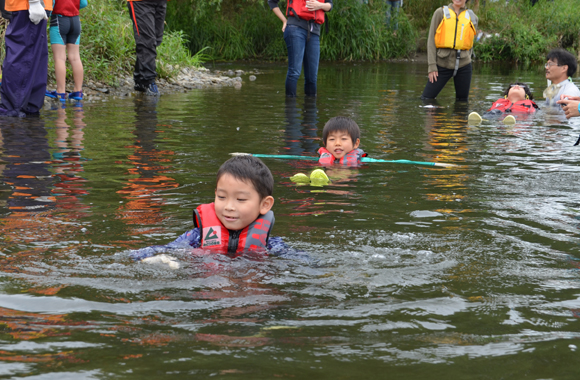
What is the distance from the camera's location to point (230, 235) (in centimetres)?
436

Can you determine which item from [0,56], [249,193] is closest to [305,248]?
[249,193]

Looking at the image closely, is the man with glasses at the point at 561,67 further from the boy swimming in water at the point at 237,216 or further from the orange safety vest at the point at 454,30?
the boy swimming in water at the point at 237,216

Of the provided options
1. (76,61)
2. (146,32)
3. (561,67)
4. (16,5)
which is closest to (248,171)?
(16,5)

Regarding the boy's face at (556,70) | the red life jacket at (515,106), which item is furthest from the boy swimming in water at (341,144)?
A: the red life jacket at (515,106)

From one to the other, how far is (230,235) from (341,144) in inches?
127

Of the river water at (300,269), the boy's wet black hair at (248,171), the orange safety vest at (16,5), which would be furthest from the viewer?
the orange safety vest at (16,5)

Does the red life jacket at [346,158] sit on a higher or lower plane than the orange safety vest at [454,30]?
lower

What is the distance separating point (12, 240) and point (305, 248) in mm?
1826

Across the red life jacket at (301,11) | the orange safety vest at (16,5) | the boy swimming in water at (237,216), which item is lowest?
the boy swimming in water at (237,216)

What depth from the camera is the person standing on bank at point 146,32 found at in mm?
12086

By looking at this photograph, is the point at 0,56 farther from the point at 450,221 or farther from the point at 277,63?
the point at 277,63

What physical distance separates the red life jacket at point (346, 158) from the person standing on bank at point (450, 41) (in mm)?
5572

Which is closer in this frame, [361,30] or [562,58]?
[562,58]

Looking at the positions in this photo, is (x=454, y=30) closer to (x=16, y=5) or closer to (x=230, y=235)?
(x=16, y=5)
